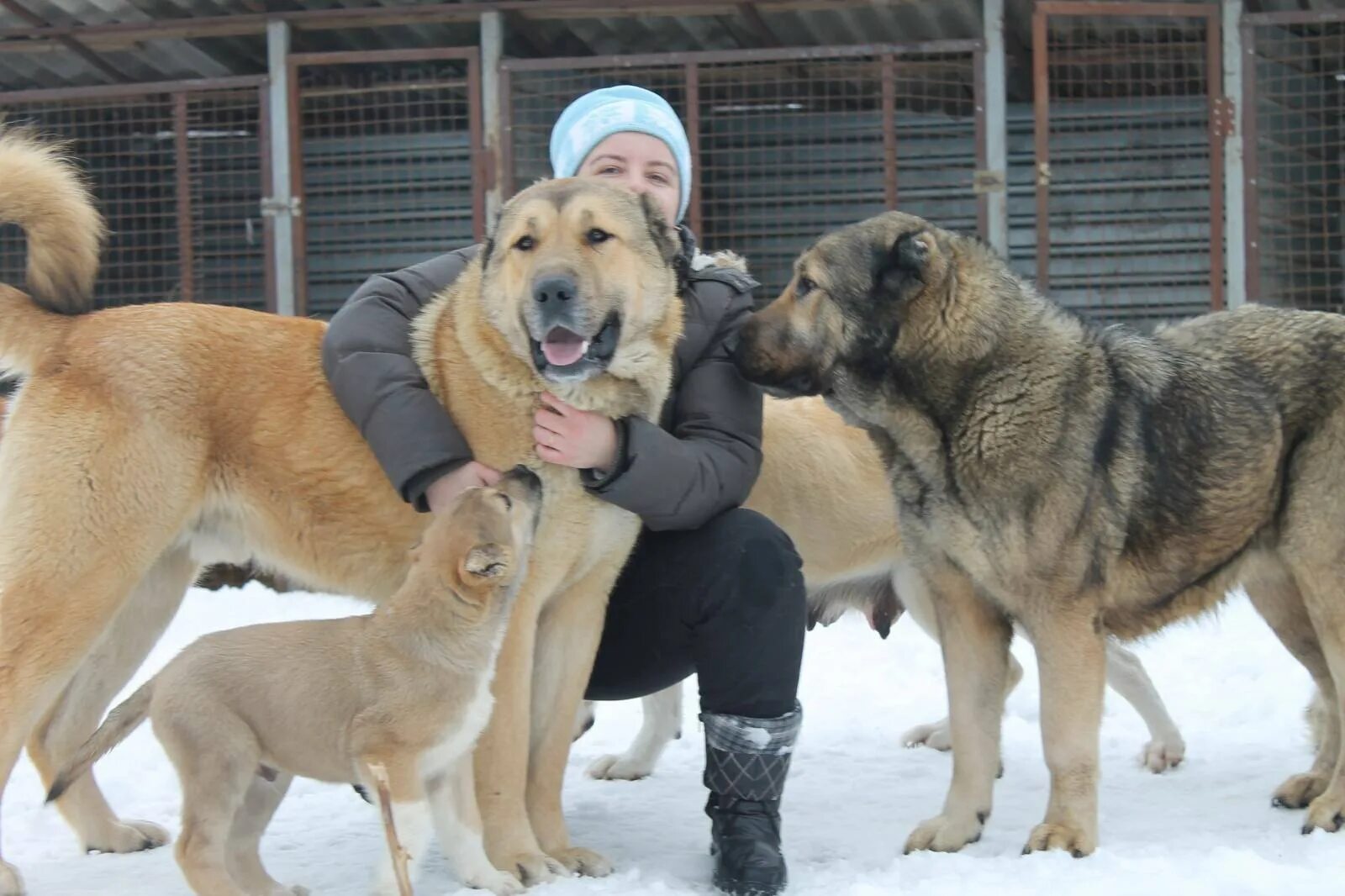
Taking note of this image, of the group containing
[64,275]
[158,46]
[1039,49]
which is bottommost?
[64,275]

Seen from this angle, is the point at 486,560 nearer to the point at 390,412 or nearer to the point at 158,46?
the point at 390,412

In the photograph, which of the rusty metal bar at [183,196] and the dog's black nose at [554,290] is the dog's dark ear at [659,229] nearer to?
the dog's black nose at [554,290]

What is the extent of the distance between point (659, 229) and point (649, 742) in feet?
6.09

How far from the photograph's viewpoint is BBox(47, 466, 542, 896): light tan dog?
3066mm

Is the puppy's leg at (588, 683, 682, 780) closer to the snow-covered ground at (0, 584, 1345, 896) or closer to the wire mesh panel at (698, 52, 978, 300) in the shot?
the snow-covered ground at (0, 584, 1345, 896)

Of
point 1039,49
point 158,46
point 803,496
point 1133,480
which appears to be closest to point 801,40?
point 1039,49

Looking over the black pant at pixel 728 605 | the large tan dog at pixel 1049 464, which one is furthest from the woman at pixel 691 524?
the large tan dog at pixel 1049 464

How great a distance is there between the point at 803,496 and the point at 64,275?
7.28 ft

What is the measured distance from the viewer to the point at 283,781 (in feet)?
11.1

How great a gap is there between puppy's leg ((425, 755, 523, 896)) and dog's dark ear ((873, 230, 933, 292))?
1.57m

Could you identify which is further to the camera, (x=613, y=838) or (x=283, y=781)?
(x=613, y=838)

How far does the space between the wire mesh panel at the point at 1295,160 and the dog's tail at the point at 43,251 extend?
5.82 m

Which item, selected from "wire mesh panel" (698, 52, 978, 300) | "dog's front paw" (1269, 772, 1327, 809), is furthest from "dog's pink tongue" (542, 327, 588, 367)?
"wire mesh panel" (698, 52, 978, 300)

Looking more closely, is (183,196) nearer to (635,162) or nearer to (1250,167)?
(635,162)
